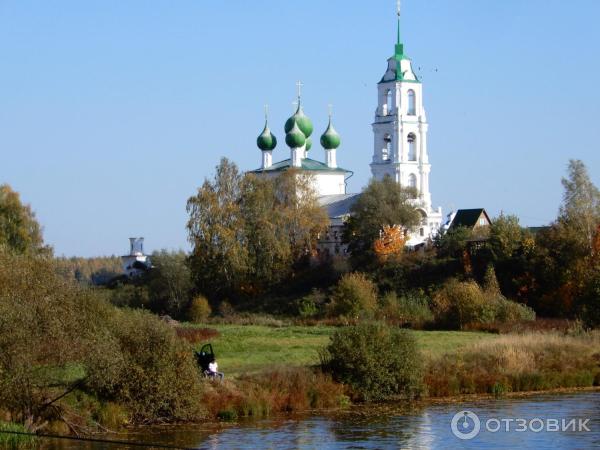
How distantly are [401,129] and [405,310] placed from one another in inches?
1088

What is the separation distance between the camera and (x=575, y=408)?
32.0 m

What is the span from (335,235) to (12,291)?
169 feet

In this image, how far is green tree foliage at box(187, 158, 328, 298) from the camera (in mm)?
72438

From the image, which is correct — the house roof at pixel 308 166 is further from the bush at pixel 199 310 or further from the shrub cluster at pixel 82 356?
the shrub cluster at pixel 82 356

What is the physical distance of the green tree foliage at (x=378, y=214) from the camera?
74500mm

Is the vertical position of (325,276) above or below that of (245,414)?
above

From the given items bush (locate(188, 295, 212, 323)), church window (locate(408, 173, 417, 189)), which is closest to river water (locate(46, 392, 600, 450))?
bush (locate(188, 295, 212, 323))

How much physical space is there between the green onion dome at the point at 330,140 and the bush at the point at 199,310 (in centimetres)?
2555

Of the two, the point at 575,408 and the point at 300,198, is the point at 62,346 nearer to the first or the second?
the point at 575,408

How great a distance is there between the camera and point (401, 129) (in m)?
85.9

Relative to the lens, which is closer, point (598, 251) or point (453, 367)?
point (453, 367)

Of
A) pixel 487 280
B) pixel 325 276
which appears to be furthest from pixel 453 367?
pixel 325 276

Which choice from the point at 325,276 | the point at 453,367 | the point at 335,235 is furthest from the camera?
the point at 335,235

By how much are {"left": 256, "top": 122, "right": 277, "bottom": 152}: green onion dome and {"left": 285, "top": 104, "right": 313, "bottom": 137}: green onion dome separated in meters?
1.41
